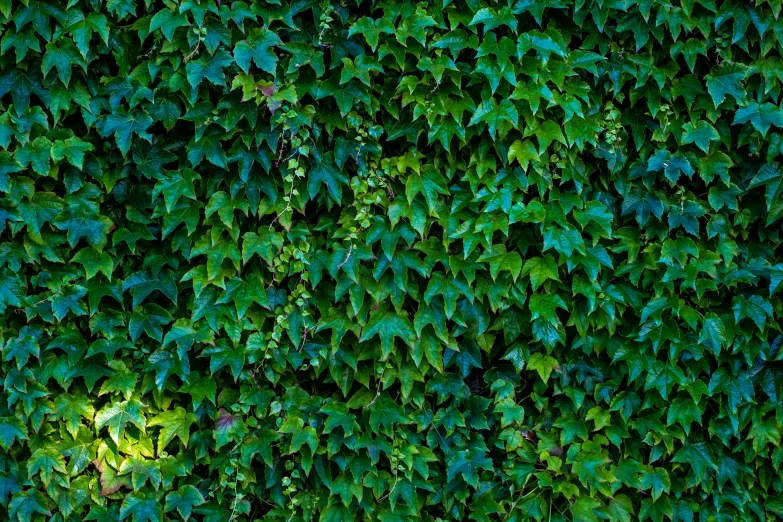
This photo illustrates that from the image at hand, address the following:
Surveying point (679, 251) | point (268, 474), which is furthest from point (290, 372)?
point (679, 251)

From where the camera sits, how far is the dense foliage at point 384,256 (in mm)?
3064

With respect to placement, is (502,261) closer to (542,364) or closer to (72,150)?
(542,364)

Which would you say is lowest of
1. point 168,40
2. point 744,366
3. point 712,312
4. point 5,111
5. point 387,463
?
point 387,463

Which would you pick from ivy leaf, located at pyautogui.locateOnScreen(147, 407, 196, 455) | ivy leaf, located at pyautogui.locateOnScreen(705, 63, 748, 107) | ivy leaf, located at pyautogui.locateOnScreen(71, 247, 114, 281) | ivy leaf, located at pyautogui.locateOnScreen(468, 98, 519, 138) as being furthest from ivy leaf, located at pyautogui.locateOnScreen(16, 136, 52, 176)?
ivy leaf, located at pyautogui.locateOnScreen(705, 63, 748, 107)

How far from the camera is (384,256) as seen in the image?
3.13 m

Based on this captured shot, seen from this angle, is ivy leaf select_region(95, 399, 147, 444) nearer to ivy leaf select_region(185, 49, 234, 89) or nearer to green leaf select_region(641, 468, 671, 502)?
ivy leaf select_region(185, 49, 234, 89)

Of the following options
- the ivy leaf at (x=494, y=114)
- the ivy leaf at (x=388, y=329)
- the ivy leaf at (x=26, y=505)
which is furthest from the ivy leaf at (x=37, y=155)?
the ivy leaf at (x=494, y=114)

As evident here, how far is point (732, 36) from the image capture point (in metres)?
3.12

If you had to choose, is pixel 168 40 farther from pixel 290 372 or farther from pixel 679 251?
pixel 679 251

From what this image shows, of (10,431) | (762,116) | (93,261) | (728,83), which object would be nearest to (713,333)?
(762,116)

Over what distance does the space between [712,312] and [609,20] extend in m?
1.39

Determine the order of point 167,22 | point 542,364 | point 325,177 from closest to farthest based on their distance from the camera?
1. point 167,22
2. point 325,177
3. point 542,364

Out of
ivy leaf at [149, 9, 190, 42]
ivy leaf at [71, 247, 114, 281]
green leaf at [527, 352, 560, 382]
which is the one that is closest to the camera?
ivy leaf at [149, 9, 190, 42]

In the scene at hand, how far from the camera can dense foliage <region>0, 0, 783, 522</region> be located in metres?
3.06
